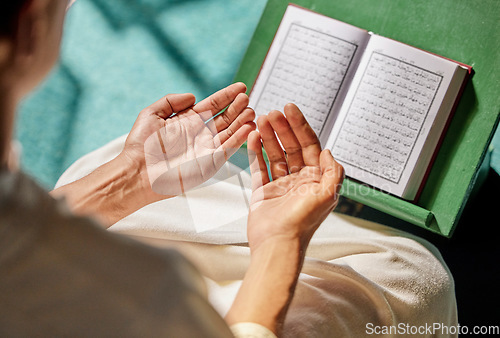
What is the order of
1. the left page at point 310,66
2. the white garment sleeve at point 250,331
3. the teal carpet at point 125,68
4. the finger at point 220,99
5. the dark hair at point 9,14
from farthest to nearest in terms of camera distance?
the teal carpet at point 125,68
the left page at point 310,66
the finger at point 220,99
the white garment sleeve at point 250,331
the dark hair at point 9,14

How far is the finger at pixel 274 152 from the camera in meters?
1.01

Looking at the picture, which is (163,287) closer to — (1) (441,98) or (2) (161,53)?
(1) (441,98)

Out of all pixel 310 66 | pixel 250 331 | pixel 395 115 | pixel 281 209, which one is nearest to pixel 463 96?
pixel 395 115

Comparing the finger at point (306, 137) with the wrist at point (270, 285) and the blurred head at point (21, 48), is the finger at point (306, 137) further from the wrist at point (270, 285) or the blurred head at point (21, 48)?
the blurred head at point (21, 48)

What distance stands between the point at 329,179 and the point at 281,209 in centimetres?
11

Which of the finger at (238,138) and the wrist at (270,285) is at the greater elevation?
the finger at (238,138)

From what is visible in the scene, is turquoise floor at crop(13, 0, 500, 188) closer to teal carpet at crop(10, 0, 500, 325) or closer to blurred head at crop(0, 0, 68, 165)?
teal carpet at crop(10, 0, 500, 325)

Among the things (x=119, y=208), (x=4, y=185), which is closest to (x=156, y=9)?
(x=119, y=208)

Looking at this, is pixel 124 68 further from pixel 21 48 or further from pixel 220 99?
pixel 21 48

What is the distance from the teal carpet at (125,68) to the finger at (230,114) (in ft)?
2.32

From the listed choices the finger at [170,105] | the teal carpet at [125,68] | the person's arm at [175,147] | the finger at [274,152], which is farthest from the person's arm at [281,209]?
the teal carpet at [125,68]

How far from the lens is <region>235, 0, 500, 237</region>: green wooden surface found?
1156 millimetres

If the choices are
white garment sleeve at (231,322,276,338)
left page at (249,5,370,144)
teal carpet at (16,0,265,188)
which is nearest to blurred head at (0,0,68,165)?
white garment sleeve at (231,322,276,338)

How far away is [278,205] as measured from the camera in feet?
3.04
